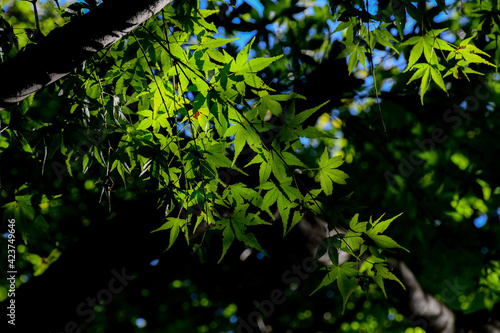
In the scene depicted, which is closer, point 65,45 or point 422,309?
point 65,45

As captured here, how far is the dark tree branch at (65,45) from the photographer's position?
827mm

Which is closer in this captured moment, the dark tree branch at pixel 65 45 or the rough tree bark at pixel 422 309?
the dark tree branch at pixel 65 45

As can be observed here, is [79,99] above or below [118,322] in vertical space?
above

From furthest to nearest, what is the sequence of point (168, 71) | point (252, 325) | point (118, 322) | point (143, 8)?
1. point (118, 322)
2. point (252, 325)
3. point (168, 71)
4. point (143, 8)

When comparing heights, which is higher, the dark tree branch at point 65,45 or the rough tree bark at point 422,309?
the dark tree branch at point 65,45

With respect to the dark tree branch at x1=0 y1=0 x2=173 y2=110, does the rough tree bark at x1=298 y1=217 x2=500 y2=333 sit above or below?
below

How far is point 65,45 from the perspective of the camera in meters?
0.83

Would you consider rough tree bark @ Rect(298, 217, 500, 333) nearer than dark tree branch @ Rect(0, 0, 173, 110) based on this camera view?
No

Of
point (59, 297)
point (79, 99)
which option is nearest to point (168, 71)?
point (79, 99)

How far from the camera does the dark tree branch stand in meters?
0.83

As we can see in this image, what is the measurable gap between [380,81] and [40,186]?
3553 millimetres

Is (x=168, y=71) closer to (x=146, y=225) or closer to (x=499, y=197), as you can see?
(x=146, y=225)

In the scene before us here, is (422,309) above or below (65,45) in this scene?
below

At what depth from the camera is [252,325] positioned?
3471 mm
